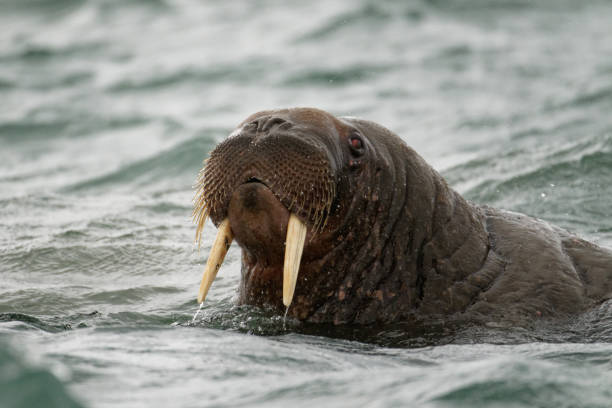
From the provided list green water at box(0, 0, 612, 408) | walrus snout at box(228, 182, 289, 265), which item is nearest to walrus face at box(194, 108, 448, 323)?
walrus snout at box(228, 182, 289, 265)

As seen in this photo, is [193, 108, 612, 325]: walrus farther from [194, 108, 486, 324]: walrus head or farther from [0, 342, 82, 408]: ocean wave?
[0, 342, 82, 408]: ocean wave

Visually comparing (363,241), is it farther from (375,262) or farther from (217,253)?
(217,253)

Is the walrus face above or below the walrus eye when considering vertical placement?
below

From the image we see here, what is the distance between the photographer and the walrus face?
577cm

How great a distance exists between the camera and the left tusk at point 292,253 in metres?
5.63

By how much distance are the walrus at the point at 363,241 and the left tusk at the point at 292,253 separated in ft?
0.04

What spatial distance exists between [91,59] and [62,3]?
5.57 m

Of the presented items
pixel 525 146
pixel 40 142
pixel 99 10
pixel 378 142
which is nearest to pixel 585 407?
pixel 378 142

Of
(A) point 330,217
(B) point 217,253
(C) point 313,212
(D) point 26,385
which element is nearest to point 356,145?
(A) point 330,217

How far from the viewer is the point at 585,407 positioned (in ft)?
14.7

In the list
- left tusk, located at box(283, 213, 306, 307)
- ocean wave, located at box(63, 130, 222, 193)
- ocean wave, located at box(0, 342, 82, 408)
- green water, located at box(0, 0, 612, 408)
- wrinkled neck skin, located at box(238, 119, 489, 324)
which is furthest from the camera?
ocean wave, located at box(63, 130, 222, 193)

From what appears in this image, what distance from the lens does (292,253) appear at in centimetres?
567

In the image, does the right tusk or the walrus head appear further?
the right tusk

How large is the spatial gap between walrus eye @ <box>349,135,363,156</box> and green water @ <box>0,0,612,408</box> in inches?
44.8
